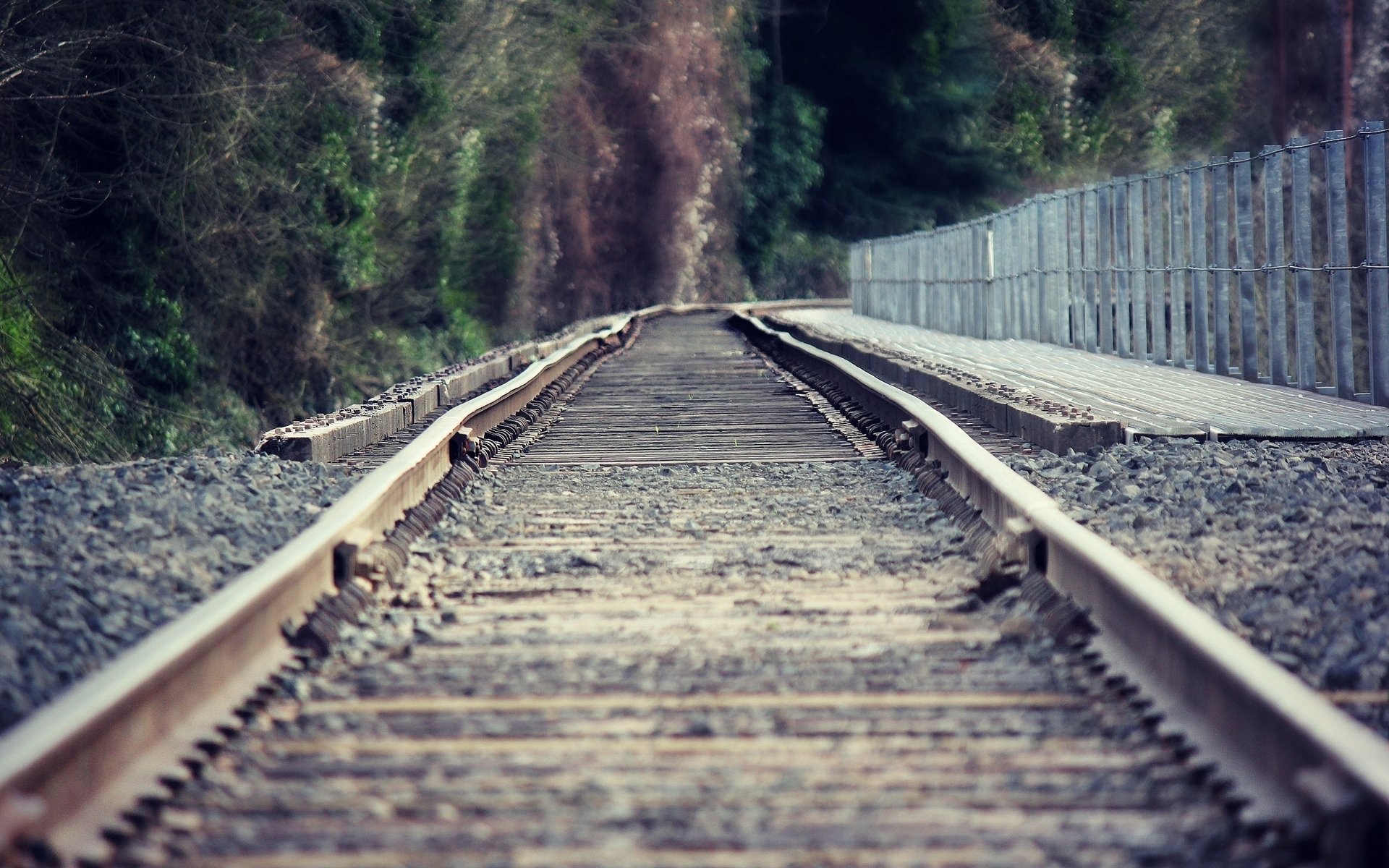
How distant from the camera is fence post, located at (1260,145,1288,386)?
11.3 meters

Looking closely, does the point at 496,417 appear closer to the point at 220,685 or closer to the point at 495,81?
the point at 220,685

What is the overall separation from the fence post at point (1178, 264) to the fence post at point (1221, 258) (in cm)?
56

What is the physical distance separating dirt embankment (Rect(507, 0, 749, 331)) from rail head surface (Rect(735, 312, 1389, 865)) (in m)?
29.1

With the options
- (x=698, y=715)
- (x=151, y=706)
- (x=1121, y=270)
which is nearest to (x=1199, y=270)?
(x=1121, y=270)

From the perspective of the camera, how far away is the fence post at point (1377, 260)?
379 inches

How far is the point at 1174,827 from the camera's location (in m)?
2.58

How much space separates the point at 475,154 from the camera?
27672 mm

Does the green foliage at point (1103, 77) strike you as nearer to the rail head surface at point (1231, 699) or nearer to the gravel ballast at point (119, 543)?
the gravel ballast at point (119, 543)

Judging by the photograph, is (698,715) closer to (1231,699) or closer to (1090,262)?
(1231,699)

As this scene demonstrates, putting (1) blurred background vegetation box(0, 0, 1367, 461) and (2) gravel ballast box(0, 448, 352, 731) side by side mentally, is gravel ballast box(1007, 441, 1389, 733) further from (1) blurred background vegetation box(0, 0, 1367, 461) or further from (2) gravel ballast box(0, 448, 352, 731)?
(1) blurred background vegetation box(0, 0, 1367, 461)

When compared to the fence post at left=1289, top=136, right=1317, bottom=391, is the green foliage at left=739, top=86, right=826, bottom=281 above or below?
above

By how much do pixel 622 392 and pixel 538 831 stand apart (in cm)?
1037

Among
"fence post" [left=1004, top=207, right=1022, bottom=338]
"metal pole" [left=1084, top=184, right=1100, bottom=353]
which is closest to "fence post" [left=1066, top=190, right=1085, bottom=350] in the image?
"metal pole" [left=1084, top=184, right=1100, bottom=353]

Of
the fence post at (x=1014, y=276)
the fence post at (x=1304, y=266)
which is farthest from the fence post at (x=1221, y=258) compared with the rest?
the fence post at (x=1014, y=276)
